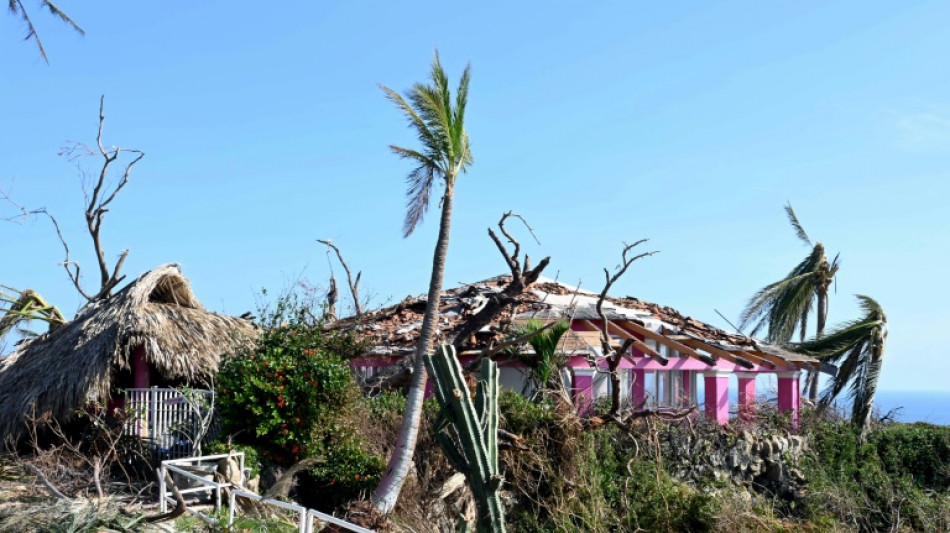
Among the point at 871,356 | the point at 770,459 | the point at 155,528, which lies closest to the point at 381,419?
the point at 155,528

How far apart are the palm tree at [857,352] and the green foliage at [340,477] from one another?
34.2ft

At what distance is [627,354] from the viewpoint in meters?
18.2

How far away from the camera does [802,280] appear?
28266 mm

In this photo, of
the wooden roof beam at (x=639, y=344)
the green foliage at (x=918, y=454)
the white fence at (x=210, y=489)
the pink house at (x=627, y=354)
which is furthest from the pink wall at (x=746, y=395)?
the white fence at (x=210, y=489)

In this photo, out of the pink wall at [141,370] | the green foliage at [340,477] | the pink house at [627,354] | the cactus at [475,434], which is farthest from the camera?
the pink house at [627,354]

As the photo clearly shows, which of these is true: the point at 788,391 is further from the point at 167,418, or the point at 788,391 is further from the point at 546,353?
the point at 167,418

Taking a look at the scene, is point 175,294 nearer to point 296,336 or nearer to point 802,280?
point 296,336

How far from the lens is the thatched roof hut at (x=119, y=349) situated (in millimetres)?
15547

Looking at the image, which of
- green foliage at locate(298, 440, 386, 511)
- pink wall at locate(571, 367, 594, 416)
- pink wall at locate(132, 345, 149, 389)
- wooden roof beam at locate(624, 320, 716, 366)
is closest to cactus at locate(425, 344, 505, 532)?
green foliage at locate(298, 440, 386, 511)

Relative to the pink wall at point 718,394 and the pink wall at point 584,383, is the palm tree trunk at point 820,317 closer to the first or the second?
the pink wall at point 718,394

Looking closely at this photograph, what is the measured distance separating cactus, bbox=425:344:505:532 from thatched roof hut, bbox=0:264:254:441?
18.8 ft

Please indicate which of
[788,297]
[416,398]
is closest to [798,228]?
[788,297]

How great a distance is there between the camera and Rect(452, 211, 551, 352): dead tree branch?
56.4 feet

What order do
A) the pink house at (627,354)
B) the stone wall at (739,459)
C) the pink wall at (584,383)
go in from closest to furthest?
the stone wall at (739,459)
the pink wall at (584,383)
the pink house at (627,354)
